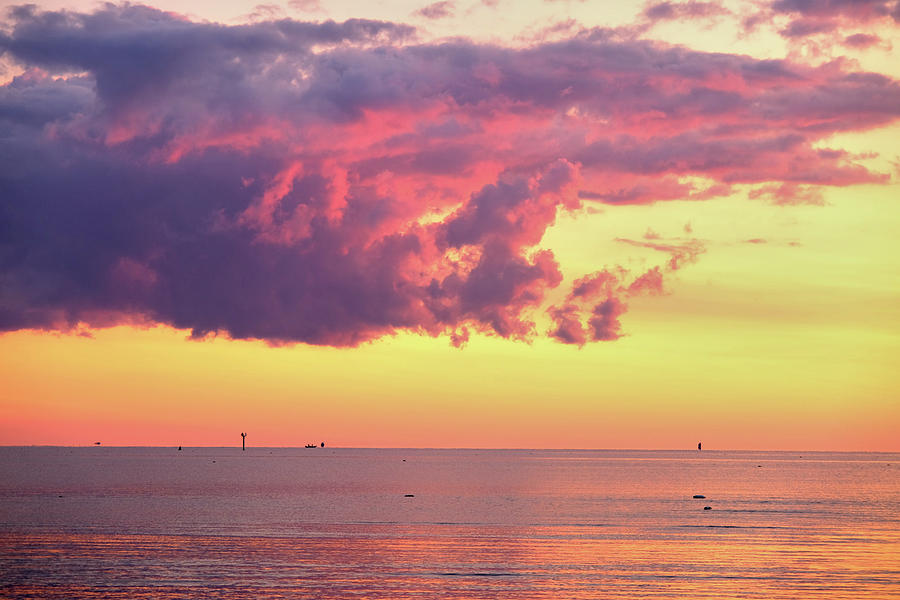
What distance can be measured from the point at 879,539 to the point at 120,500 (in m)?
120

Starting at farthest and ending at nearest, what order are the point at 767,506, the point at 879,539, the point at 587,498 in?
the point at 587,498 → the point at 767,506 → the point at 879,539

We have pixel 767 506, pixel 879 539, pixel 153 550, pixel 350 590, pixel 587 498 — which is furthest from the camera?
pixel 587 498

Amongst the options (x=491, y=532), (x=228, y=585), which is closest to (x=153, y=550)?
(x=228, y=585)

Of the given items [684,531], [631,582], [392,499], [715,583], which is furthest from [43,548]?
[392,499]

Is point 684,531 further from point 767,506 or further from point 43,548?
point 43,548

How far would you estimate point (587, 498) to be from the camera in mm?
184500

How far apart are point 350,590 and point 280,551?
949 inches

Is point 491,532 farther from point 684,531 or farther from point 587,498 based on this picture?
point 587,498

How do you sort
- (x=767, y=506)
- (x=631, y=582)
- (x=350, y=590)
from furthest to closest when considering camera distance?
1. (x=767, y=506)
2. (x=631, y=582)
3. (x=350, y=590)

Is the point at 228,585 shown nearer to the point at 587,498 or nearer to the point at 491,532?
the point at 491,532

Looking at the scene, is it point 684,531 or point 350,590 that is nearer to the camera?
point 350,590

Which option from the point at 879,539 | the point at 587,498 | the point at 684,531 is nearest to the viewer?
the point at 879,539

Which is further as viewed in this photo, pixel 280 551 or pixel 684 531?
pixel 684 531

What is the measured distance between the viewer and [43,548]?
326 ft
